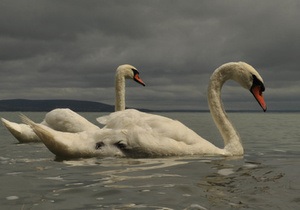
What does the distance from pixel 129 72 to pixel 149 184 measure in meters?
11.7

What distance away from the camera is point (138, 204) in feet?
21.0


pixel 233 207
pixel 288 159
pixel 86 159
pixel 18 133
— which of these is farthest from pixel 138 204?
pixel 18 133

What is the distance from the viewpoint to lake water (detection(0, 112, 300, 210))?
6492 mm

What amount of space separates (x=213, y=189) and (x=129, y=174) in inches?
70.1

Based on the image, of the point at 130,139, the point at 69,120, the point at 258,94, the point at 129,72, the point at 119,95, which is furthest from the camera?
the point at 129,72

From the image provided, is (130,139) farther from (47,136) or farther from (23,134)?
(23,134)

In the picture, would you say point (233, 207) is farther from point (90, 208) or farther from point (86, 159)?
point (86, 159)

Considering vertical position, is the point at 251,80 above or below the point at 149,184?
above

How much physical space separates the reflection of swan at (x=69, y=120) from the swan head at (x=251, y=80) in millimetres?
4642

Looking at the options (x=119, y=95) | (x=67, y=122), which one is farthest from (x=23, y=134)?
(x=119, y=95)

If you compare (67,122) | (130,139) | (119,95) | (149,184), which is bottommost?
(149,184)

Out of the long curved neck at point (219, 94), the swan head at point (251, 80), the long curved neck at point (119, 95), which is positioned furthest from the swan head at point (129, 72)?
the swan head at point (251, 80)

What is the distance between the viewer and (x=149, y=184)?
7.76 metres

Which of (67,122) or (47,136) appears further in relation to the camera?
(67,122)
